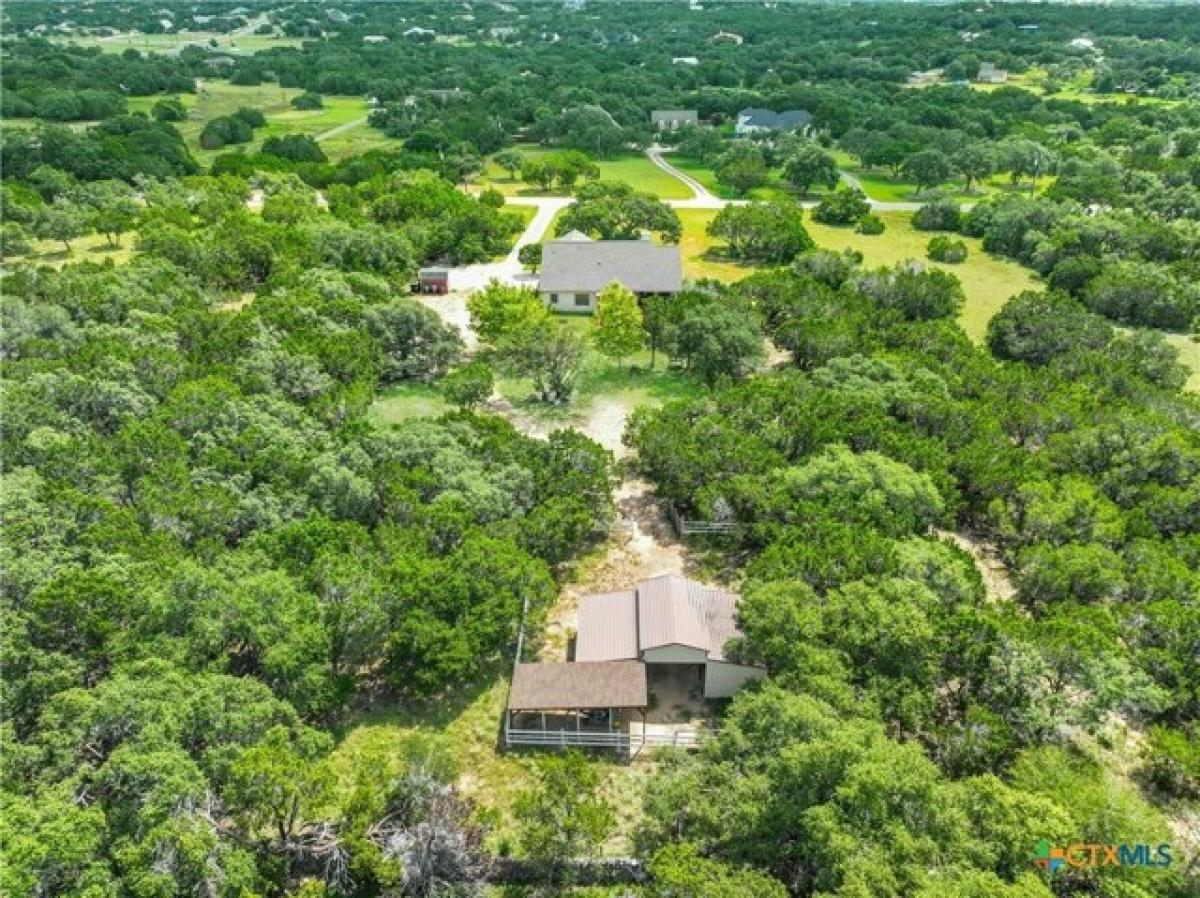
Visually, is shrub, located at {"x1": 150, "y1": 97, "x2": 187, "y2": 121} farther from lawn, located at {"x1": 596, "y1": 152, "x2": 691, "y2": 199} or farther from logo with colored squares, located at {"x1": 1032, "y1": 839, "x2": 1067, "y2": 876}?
logo with colored squares, located at {"x1": 1032, "y1": 839, "x2": 1067, "y2": 876}

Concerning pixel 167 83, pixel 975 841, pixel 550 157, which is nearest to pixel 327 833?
pixel 975 841

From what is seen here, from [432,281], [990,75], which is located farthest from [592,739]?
[990,75]

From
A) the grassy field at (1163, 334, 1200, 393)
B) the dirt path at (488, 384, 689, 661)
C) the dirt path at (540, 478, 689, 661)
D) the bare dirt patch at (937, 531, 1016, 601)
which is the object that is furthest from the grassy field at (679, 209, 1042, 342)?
the dirt path at (540, 478, 689, 661)

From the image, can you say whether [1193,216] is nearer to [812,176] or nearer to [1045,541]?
[812,176]

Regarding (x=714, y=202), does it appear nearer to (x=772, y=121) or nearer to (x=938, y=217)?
(x=938, y=217)

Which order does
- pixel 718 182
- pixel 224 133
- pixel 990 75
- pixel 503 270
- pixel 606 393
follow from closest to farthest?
pixel 606 393
pixel 503 270
pixel 718 182
pixel 224 133
pixel 990 75

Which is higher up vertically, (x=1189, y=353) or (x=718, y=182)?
(x=1189, y=353)
